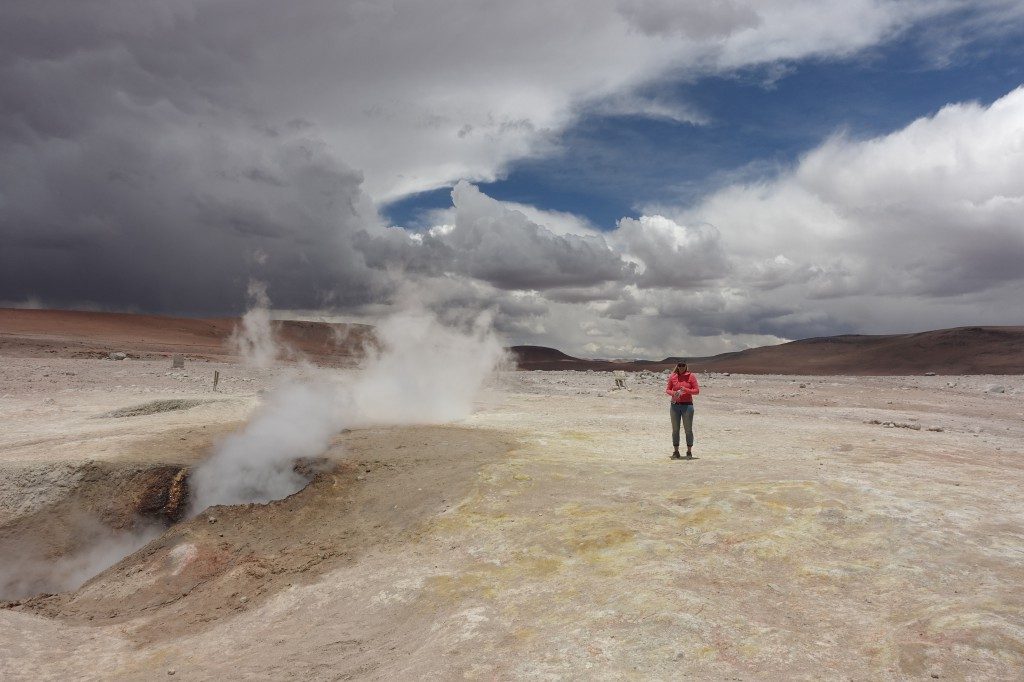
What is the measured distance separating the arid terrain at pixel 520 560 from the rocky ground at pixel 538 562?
0.03 metres

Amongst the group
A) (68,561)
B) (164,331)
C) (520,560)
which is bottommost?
(68,561)

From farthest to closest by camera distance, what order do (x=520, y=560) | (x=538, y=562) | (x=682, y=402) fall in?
(x=682, y=402) → (x=520, y=560) → (x=538, y=562)

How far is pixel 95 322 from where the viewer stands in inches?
2970

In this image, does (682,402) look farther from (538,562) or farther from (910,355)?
(910,355)

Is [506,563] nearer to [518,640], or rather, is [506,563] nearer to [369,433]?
[518,640]

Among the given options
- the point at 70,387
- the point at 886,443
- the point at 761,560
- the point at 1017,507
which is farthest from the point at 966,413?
the point at 70,387

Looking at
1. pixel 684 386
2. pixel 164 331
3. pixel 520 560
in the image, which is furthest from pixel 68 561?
pixel 164 331

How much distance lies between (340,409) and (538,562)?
11.0 meters

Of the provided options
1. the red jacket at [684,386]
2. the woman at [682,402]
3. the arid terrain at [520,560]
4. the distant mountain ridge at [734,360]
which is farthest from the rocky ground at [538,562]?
the distant mountain ridge at [734,360]

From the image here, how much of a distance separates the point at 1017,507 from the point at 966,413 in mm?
17681

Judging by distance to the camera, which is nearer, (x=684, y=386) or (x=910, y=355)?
(x=684, y=386)

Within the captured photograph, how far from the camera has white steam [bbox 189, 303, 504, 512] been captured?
10.6 m

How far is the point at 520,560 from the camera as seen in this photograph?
6.39 meters

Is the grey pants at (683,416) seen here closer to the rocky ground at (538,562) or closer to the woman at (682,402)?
the woman at (682,402)
